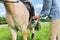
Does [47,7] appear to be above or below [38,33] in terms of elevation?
above

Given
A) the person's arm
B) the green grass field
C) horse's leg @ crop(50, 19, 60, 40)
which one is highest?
the person's arm

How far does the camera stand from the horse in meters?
3.03

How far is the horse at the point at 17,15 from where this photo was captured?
9.95 ft

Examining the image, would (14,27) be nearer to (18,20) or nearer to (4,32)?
(18,20)

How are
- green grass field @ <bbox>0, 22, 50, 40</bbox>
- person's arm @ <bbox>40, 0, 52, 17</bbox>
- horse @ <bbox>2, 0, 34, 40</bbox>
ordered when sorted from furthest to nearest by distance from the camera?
green grass field @ <bbox>0, 22, 50, 40</bbox> → horse @ <bbox>2, 0, 34, 40</bbox> → person's arm @ <bbox>40, 0, 52, 17</bbox>

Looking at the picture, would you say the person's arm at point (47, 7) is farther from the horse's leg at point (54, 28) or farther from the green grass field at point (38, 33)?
the green grass field at point (38, 33)

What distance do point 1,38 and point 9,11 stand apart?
29.2 inches

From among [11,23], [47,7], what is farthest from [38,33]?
[47,7]

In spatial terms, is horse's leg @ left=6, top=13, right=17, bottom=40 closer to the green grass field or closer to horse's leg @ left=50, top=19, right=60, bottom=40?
the green grass field

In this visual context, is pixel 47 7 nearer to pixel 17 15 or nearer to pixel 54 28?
pixel 54 28

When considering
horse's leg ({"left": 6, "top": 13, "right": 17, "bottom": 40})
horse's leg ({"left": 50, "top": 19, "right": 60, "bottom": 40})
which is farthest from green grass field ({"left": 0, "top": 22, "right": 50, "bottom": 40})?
horse's leg ({"left": 50, "top": 19, "right": 60, "bottom": 40})

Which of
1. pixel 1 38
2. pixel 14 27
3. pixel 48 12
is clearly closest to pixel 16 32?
pixel 14 27

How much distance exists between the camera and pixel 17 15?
3.08 meters

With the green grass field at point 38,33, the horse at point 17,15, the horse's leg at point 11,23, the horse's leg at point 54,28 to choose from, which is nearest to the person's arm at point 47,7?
the horse's leg at point 54,28
